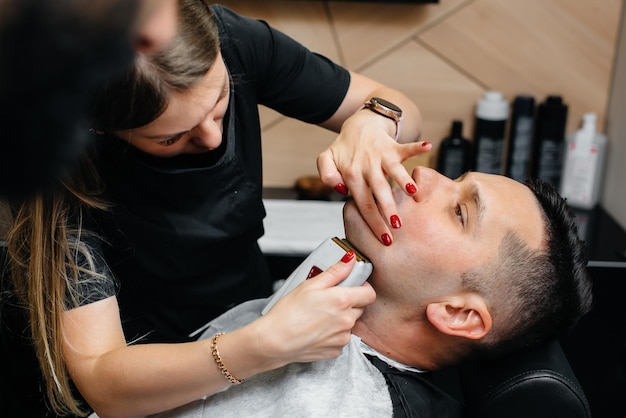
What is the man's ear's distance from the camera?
4.04 ft

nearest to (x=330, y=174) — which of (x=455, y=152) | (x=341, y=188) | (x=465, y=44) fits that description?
(x=341, y=188)

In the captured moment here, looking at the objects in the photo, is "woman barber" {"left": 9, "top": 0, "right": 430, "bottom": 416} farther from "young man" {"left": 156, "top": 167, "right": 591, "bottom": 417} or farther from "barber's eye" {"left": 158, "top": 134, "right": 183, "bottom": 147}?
"young man" {"left": 156, "top": 167, "right": 591, "bottom": 417}

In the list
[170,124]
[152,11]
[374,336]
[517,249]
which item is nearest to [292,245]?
[374,336]

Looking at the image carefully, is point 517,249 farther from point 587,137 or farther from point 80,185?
point 587,137

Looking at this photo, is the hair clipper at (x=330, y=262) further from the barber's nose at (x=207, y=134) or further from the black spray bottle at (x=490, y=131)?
the black spray bottle at (x=490, y=131)

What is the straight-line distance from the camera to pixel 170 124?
1.01 metres

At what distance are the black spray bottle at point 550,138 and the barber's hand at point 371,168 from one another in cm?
113

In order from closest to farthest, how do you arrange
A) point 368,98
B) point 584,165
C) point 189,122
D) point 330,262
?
point 189,122, point 330,262, point 368,98, point 584,165

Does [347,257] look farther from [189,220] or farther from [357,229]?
[189,220]

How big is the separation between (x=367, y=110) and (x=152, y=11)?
37.6 inches

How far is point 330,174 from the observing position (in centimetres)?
121

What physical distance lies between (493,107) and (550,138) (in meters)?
0.23

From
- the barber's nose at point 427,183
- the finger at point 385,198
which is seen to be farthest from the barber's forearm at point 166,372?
the barber's nose at point 427,183

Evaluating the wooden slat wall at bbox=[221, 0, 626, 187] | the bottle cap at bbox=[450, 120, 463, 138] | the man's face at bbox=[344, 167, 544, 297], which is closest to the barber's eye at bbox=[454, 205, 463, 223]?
the man's face at bbox=[344, 167, 544, 297]
